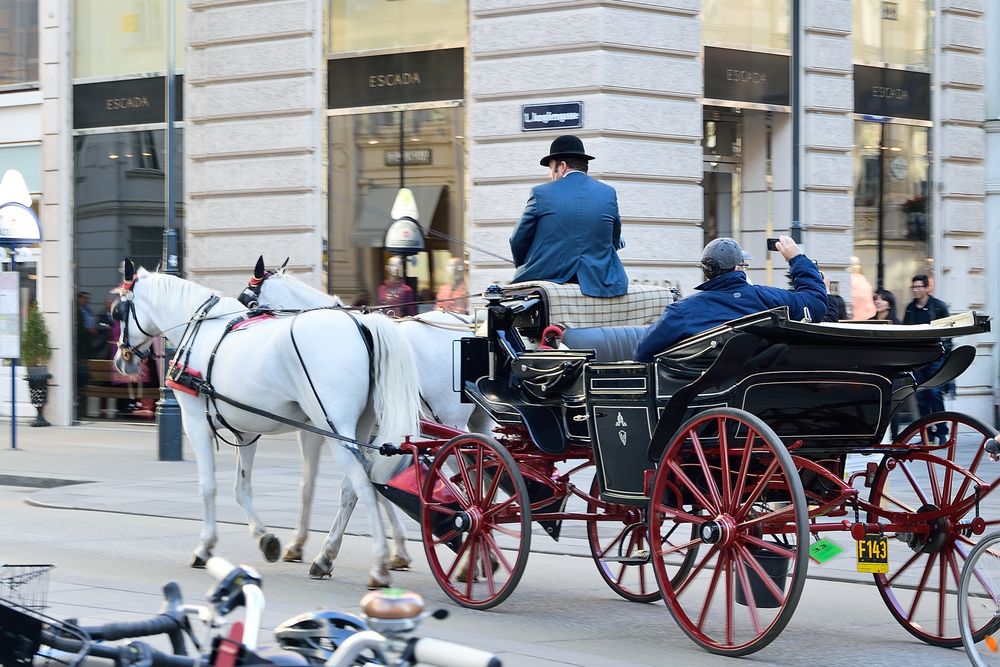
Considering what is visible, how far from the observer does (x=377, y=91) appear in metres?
17.2

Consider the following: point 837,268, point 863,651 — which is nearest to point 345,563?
point 863,651

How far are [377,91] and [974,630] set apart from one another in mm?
12641

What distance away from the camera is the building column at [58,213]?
796 inches

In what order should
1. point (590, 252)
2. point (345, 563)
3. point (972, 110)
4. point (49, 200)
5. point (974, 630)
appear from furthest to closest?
point (49, 200) < point (972, 110) < point (345, 563) < point (590, 252) < point (974, 630)

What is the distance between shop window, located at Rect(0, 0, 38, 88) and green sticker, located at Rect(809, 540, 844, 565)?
57.7ft

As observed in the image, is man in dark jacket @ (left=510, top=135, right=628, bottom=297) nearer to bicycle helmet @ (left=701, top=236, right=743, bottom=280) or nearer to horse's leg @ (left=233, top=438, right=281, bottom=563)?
bicycle helmet @ (left=701, top=236, right=743, bottom=280)

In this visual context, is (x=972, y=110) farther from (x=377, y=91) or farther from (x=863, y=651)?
(x=863, y=651)

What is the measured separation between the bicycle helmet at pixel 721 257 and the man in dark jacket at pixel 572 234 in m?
1.12

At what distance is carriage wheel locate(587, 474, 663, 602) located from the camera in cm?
736

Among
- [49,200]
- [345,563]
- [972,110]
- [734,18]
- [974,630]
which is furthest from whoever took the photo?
[49,200]

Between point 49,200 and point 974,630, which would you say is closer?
point 974,630

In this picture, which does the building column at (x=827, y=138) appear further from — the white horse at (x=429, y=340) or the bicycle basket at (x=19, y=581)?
the bicycle basket at (x=19, y=581)

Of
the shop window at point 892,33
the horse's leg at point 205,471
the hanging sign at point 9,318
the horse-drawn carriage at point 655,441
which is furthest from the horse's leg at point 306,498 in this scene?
the shop window at point 892,33

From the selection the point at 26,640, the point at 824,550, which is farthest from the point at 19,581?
the point at 824,550
